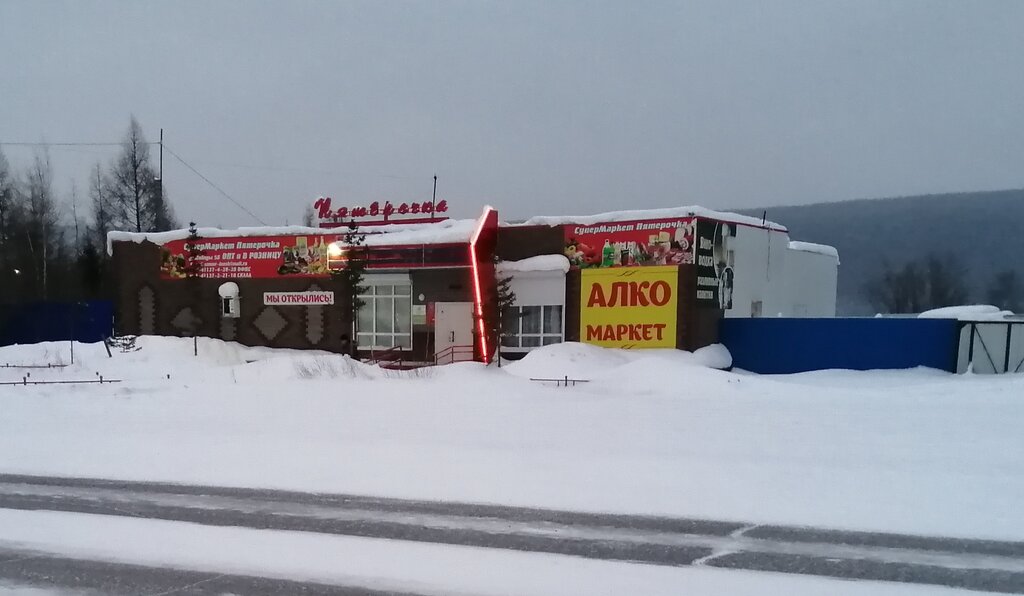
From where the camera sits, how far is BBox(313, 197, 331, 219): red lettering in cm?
2681

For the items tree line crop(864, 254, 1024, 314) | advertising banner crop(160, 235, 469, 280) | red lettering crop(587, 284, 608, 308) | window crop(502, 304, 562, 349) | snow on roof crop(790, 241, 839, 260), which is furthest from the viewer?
tree line crop(864, 254, 1024, 314)

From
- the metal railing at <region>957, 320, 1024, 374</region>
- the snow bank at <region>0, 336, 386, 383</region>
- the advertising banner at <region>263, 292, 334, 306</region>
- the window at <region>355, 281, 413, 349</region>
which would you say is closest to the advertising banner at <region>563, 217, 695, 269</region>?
the window at <region>355, 281, 413, 349</region>

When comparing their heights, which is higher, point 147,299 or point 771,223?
point 771,223

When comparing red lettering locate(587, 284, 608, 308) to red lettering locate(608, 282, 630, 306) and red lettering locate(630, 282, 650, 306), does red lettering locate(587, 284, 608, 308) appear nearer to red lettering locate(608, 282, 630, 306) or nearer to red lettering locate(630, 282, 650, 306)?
red lettering locate(608, 282, 630, 306)

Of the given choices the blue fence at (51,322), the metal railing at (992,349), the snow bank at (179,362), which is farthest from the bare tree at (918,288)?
the blue fence at (51,322)

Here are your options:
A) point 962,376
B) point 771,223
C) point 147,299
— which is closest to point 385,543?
point 962,376

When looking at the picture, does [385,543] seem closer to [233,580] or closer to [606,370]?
[233,580]

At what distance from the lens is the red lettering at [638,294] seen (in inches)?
862

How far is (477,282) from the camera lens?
22500 mm

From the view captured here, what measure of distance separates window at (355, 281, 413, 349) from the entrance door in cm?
139

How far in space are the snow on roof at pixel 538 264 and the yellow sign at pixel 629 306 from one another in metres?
0.81

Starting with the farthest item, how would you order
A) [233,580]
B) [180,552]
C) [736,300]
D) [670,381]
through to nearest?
[736,300] < [670,381] < [180,552] < [233,580]

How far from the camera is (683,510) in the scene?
7.23 metres

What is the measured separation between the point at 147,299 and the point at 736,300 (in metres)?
24.6
